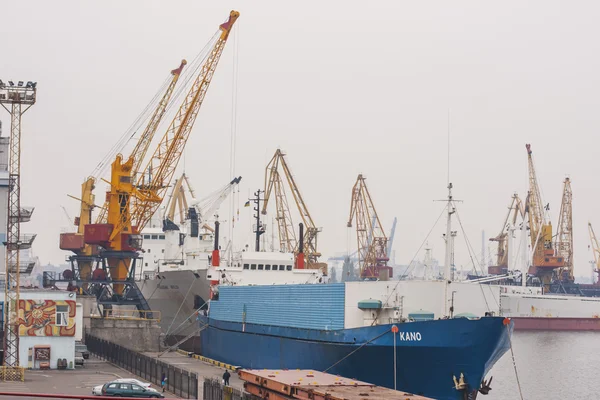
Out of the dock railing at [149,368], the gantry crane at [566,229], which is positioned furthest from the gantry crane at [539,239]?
the dock railing at [149,368]

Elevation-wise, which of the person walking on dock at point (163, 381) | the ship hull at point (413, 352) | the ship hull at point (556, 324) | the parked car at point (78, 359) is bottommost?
the ship hull at point (556, 324)

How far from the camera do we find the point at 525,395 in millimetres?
55312

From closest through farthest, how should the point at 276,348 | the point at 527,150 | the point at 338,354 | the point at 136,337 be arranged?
the point at 338,354, the point at 276,348, the point at 136,337, the point at 527,150

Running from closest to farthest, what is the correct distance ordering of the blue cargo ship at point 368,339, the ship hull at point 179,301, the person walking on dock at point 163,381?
the blue cargo ship at point 368,339 → the person walking on dock at point 163,381 → the ship hull at point 179,301

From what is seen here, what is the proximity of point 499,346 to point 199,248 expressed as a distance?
146 ft

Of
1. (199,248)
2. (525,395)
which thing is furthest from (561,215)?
(525,395)

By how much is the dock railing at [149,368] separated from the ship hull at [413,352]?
763 centimetres

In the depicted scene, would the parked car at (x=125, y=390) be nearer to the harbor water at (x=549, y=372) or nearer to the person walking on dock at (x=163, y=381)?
the person walking on dock at (x=163, y=381)

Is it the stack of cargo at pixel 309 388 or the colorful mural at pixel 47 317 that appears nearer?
the stack of cargo at pixel 309 388

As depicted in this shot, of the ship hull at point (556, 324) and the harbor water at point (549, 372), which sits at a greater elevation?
the harbor water at point (549, 372)

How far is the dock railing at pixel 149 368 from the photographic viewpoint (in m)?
39.4

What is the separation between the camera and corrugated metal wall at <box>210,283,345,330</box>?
145 feet

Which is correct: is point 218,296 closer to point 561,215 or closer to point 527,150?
point 527,150

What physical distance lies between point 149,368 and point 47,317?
843 centimetres
